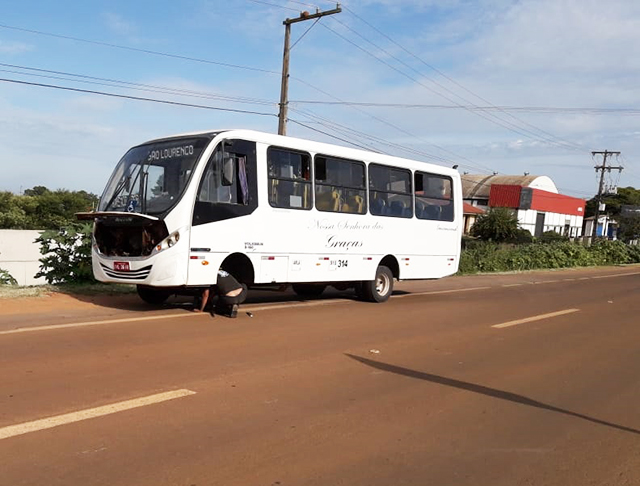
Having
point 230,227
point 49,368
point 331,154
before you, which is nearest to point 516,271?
point 331,154

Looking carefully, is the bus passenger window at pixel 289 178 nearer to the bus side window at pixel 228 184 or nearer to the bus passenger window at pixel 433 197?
the bus side window at pixel 228 184

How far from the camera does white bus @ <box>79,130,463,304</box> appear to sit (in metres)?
9.74

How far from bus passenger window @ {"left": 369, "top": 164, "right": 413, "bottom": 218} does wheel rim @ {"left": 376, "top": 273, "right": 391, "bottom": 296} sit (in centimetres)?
140

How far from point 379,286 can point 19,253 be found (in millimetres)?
19381

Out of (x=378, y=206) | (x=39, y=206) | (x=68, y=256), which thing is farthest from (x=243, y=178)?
(x=39, y=206)

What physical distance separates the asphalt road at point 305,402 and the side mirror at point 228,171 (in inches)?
88.5

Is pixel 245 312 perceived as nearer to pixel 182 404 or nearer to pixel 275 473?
pixel 182 404

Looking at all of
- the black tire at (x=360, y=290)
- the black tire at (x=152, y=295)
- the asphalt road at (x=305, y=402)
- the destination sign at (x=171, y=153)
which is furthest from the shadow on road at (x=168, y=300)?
the destination sign at (x=171, y=153)

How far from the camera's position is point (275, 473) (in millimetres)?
4098

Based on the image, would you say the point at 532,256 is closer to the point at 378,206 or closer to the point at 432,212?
the point at 432,212

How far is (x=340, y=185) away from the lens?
40.9ft

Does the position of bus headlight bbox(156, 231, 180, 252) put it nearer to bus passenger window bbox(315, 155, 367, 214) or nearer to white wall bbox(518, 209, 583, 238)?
bus passenger window bbox(315, 155, 367, 214)

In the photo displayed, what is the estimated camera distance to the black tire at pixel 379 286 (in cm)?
1349

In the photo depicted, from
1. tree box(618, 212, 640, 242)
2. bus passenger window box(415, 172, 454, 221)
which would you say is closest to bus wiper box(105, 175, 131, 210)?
bus passenger window box(415, 172, 454, 221)
